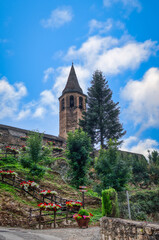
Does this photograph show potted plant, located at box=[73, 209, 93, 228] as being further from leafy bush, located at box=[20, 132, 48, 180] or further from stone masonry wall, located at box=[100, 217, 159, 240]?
leafy bush, located at box=[20, 132, 48, 180]

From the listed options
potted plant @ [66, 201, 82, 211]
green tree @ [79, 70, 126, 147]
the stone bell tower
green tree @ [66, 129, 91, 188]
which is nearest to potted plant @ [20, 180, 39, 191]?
potted plant @ [66, 201, 82, 211]

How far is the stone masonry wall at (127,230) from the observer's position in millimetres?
4244

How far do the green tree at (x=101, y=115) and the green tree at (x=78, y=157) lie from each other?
6.08 metres

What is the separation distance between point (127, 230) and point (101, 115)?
20206 mm

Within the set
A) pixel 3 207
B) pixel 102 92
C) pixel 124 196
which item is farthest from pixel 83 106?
pixel 3 207

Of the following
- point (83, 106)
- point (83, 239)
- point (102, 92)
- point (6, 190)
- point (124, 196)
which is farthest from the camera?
point (83, 106)

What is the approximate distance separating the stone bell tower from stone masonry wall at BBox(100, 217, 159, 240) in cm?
3220

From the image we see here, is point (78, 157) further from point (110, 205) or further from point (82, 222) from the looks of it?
point (110, 205)

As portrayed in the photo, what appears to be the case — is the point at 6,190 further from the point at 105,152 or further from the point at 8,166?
the point at 105,152

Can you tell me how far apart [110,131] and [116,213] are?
17.7 m

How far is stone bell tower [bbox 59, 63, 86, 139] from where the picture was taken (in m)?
39.3

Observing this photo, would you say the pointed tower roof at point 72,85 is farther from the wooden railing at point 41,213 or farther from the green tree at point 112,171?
the wooden railing at point 41,213

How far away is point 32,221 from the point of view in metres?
8.63

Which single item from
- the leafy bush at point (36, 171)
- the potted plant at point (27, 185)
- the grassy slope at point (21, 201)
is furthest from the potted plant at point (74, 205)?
the leafy bush at point (36, 171)
